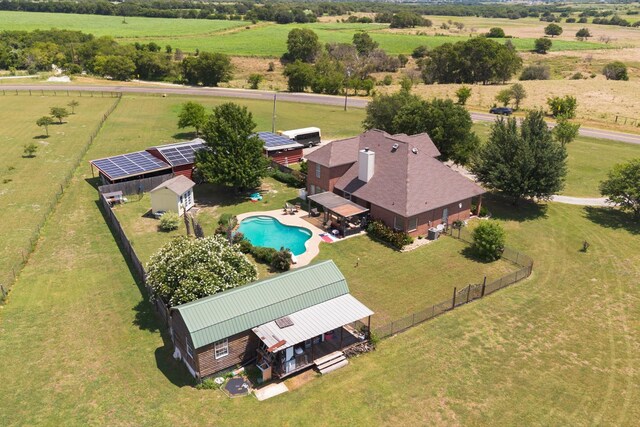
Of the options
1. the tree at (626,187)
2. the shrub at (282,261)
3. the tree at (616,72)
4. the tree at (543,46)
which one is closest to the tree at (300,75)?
the tree at (626,187)

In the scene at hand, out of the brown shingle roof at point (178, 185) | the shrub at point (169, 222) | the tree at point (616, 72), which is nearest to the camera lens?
the shrub at point (169, 222)

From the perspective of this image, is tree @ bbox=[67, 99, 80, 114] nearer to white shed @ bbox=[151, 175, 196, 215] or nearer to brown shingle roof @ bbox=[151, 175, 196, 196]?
brown shingle roof @ bbox=[151, 175, 196, 196]

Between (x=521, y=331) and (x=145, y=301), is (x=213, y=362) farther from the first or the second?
(x=521, y=331)

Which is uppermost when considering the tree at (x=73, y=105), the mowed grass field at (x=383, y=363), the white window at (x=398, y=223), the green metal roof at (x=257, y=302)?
the tree at (x=73, y=105)

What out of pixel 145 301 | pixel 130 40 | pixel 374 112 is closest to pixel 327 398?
pixel 145 301

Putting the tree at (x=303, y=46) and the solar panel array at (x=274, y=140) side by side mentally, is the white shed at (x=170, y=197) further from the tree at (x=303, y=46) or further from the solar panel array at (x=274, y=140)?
the tree at (x=303, y=46)

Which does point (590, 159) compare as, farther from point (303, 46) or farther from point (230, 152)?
point (303, 46)
